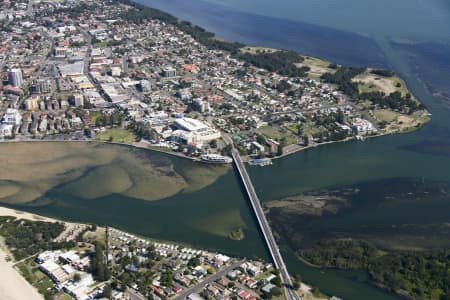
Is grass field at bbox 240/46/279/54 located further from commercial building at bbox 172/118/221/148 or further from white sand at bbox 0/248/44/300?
white sand at bbox 0/248/44/300

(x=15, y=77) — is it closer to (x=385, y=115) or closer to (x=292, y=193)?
(x=292, y=193)

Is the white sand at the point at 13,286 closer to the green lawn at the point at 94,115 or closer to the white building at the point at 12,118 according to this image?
the white building at the point at 12,118

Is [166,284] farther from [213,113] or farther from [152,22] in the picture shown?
[152,22]

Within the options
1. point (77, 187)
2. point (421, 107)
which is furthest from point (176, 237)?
point (421, 107)

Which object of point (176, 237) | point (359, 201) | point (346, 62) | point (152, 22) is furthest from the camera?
point (152, 22)

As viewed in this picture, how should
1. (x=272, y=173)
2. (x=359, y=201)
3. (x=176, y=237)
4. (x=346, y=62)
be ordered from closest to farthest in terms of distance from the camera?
(x=176, y=237), (x=359, y=201), (x=272, y=173), (x=346, y=62)

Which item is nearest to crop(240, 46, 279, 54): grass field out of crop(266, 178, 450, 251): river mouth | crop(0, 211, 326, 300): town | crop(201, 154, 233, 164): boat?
crop(201, 154, 233, 164): boat

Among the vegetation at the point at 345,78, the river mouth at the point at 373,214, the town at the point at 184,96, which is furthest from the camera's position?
the vegetation at the point at 345,78

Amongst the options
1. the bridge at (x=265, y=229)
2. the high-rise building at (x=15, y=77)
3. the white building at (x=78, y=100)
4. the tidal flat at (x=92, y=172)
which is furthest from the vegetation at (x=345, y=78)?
the high-rise building at (x=15, y=77)
